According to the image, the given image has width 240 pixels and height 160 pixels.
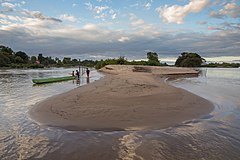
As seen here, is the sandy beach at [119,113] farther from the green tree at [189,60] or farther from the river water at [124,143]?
→ the green tree at [189,60]

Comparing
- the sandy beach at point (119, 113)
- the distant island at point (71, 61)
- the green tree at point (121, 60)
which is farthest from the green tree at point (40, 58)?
the sandy beach at point (119, 113)

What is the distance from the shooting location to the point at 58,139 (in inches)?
253

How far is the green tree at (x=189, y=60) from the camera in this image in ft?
405

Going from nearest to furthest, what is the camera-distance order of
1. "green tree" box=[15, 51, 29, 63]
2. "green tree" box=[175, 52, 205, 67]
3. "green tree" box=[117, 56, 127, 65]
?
1. "green tree" box=[117, 56, 127, 65]
2. "green tree" box=[175, 52, 205, 67]
3. "green tree" box=[15, 51, 29, 63]

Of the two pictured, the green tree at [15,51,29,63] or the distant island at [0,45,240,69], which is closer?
the distant island at [0,45,240,69]

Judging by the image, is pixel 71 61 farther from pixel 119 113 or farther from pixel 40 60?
pixel 119 113

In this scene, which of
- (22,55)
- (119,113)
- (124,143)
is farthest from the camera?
(22,55)

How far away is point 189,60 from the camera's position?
12325cm

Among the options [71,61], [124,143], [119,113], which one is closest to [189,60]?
[71,61]

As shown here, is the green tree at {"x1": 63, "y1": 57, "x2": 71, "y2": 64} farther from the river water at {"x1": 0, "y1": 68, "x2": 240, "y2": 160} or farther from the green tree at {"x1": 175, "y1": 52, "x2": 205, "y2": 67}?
the river water at {"x1": 0, "y1": 68, "x2": 240, "y2": 160}

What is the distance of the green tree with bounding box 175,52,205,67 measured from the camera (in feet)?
405

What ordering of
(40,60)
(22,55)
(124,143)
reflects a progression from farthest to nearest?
(40,60), (22,55), (124,143)

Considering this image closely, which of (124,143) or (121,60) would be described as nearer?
(124,143)

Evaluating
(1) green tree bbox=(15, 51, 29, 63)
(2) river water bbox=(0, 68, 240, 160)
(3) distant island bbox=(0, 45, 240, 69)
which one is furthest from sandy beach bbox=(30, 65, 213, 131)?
(1) green tree bbox=(15, 51, 29, 63)
